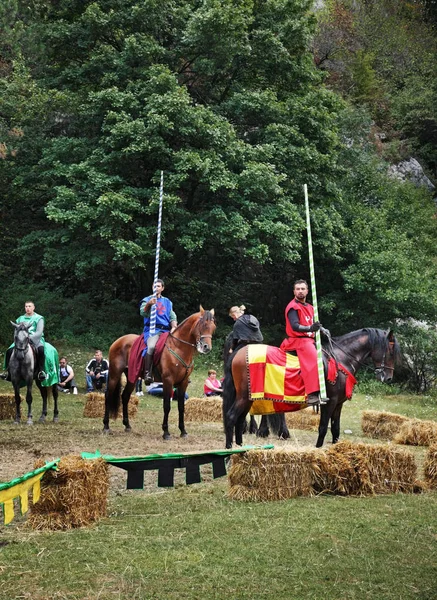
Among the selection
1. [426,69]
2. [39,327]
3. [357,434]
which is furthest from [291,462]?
[426,69]

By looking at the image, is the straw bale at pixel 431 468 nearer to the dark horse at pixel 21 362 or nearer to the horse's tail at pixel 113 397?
the horse's tail at pixel 113 397

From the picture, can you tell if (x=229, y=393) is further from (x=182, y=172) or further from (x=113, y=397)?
(x=182, y=172)

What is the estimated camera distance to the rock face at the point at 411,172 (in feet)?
139

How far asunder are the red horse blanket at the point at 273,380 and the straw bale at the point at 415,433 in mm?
3526

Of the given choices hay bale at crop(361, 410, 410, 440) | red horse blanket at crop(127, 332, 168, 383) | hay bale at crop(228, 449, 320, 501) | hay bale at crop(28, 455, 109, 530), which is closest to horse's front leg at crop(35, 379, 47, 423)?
red horse blanket at crop(127, 332, 168, 383)

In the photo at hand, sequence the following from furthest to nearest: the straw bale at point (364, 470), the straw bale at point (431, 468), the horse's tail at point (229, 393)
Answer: the horse's tail at point (229, 393) < the straw bale at point (431, 468) < the straw bale at point (364, 470)

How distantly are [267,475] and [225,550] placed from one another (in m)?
1.99

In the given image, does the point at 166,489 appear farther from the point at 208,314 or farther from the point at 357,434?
the point at 357,434

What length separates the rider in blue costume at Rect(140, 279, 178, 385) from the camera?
550 inches

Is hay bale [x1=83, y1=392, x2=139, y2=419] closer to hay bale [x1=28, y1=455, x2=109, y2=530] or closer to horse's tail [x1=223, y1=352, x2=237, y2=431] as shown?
horse's tail [x1=223, y1=352, x2=237, y2=431]

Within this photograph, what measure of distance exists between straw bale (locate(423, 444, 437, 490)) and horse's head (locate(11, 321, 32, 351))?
9.29 metres

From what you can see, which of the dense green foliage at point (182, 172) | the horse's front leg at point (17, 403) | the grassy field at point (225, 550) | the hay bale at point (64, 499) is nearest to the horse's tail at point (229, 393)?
the grassy field at point (225, 550)

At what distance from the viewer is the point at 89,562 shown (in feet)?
19.5

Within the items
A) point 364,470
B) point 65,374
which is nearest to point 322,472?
point 364,470
